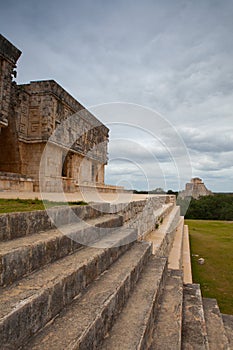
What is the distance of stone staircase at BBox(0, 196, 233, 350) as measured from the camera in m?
1.38

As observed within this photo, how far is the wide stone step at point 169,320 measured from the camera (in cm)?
189

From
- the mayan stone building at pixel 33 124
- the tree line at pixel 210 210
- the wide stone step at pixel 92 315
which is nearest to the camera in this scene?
the wide stone step at pixel 92 315

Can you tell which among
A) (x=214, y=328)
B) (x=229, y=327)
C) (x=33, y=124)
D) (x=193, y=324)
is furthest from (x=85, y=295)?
(x=33, y=124)

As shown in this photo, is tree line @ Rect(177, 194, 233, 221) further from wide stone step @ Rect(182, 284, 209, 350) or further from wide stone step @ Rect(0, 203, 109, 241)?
wide stone step @ Rect(0, 203, 109, 241)

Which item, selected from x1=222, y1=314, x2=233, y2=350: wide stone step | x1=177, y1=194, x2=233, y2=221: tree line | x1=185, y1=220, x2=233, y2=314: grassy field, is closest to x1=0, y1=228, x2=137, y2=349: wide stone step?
x1=222, y1=314, x2=233, y2=350: wide stone step

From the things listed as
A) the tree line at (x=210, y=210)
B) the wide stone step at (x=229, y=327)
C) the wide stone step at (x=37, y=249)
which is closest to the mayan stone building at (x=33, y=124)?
the wide stone step at (x=37, y=249)

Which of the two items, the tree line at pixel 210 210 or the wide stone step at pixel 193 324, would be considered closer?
the wide stone step at pixel 193 324

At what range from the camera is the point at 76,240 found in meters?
2.43

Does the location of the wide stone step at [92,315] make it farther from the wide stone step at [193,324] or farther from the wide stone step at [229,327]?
the wide stone step at [229,327]

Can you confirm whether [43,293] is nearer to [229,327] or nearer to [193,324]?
[193,324]

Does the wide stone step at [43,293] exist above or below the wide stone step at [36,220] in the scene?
below

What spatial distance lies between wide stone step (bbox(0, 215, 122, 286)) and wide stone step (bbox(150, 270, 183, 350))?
1.07m

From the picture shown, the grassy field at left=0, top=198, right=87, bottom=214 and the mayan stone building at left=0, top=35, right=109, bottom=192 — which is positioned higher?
the mayan stone building at left=0, top=35, right=109, bottom=192

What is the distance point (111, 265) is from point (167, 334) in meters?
0.87
